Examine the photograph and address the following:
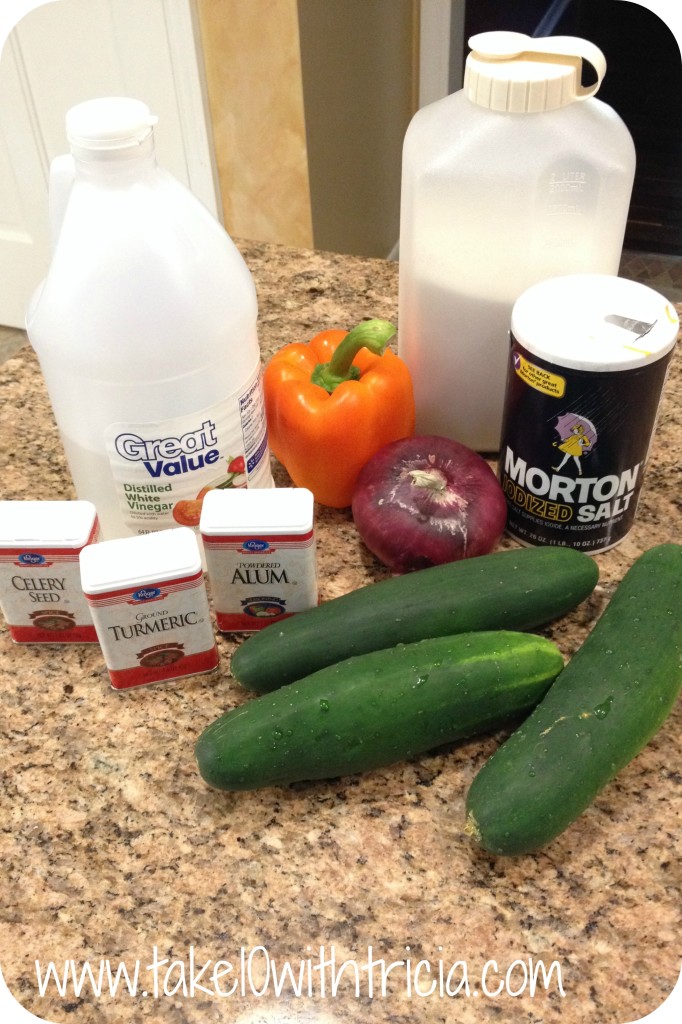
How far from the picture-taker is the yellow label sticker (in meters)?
0.70

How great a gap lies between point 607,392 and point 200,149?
1433 mm

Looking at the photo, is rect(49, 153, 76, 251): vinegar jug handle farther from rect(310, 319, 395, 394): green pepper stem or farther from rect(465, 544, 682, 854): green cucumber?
rect(465, 544, 682, 854): green cucumber

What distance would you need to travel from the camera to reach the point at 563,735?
61 centimetres

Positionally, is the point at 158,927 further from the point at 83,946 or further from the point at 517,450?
the point at 517,450

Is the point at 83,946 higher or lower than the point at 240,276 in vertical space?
lower

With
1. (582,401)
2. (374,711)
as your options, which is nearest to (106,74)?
(582,401)

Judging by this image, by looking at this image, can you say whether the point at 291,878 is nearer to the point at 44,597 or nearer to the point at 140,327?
the point at 44,597

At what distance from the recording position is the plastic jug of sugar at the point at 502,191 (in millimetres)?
738

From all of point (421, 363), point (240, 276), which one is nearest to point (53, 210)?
point (240, 276)

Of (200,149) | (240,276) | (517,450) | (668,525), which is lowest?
(200,149)

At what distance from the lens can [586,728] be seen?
0.61 metres

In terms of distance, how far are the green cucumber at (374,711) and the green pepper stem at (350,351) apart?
12.5 inches

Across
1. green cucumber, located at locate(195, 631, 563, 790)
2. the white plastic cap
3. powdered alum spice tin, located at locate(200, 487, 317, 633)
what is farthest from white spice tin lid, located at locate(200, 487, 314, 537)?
the white plastic cap

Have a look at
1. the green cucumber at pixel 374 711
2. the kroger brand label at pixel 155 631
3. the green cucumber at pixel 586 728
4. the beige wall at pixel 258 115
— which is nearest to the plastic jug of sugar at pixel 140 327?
the kroger brand label at pixel 155 631
